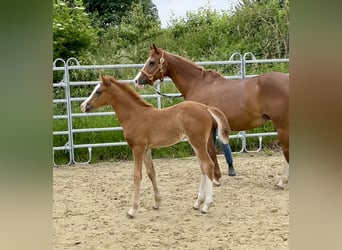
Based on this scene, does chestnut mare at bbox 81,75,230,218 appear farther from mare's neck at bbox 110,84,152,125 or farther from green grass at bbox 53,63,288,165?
green grass at bbox 53,63,288,165

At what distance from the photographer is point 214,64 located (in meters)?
3.59

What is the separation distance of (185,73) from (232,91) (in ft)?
1.00

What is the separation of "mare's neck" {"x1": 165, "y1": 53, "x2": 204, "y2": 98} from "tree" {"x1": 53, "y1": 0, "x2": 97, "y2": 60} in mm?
821

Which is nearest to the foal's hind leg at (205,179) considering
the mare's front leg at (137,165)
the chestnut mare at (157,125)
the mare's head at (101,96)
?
the chestnut mare at (157,125)

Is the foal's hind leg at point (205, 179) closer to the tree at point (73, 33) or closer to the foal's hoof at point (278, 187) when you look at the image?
the foal's hoof at point (278, 187)

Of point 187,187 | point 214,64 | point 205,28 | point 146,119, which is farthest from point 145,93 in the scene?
point 146,119

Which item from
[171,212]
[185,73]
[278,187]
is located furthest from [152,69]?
[278,187]

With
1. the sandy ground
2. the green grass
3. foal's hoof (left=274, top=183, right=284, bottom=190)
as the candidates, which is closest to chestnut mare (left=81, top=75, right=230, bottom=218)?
the sandy ground

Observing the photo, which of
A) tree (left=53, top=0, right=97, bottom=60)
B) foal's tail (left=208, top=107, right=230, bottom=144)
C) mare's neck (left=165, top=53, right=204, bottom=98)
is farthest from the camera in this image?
tree (left=53, top=0, right=97, bottom=60)

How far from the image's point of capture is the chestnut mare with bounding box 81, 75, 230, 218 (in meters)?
2.11

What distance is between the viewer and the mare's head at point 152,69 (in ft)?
8.30

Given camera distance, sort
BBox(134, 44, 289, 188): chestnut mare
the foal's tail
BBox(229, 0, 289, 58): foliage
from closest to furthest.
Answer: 1. the foal's tail
2. BBox(134, 44, 289, 188): chestnut mare
3. BBox(229, 0, 289, 58): foliage

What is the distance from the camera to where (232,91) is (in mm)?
2584
